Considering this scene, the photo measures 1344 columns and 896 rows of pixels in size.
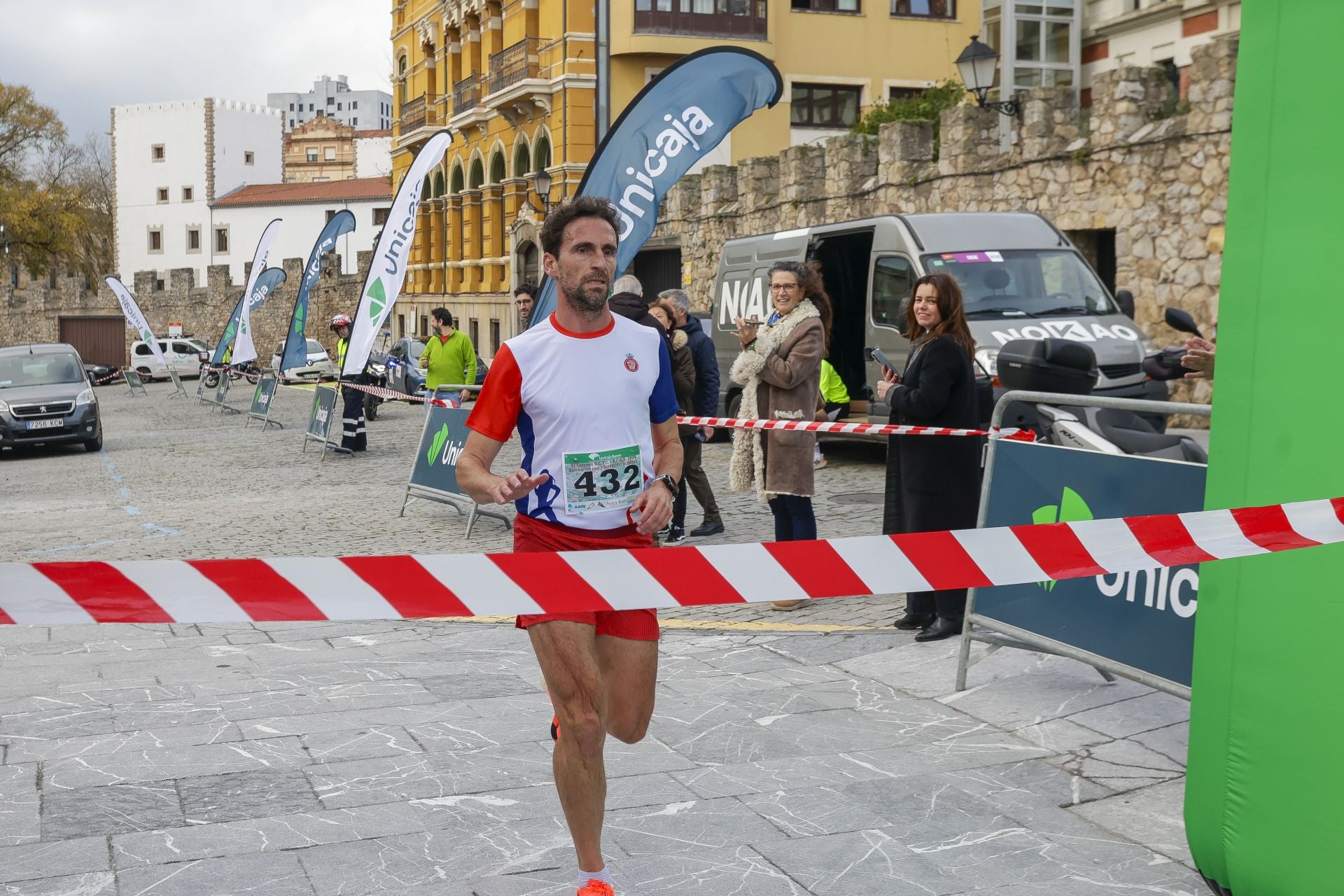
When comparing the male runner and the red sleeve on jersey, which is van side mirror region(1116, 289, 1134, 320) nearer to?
the male runner

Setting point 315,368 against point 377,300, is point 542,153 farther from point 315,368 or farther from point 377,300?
point 377,300

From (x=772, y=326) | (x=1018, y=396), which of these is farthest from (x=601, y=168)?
(x=1018, y=396)

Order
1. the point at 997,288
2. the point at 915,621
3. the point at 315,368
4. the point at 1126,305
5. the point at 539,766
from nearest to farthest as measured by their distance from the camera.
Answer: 1. the point at 539,766
2. the point at 915,621
3. the point at 997,288
4. the point at 1126,305
5. the point at 315,368

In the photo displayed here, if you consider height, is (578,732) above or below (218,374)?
above

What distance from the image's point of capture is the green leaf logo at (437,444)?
1148cm

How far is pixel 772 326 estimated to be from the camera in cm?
812

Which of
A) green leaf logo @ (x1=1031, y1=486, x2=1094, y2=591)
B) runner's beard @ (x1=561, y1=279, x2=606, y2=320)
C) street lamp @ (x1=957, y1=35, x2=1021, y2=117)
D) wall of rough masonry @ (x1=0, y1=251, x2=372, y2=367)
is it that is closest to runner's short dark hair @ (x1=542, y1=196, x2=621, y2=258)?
runner's beard @ (x1=561, y1=279, x2=606, y2=320)

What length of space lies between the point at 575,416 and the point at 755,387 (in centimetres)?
469

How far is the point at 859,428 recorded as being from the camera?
26.7ft

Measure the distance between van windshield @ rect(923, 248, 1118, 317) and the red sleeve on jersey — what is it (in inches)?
420

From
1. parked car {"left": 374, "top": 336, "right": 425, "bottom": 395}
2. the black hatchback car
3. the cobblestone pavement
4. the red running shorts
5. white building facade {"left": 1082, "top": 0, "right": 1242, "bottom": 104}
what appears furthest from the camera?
parked car {"left": 374, "top": 336, "right": 425, "bottom": 395}

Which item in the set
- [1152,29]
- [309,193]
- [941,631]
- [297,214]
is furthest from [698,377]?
[309,193]

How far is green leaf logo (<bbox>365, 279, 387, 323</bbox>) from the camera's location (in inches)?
563

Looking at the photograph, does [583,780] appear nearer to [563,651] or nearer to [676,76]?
[563,651]
